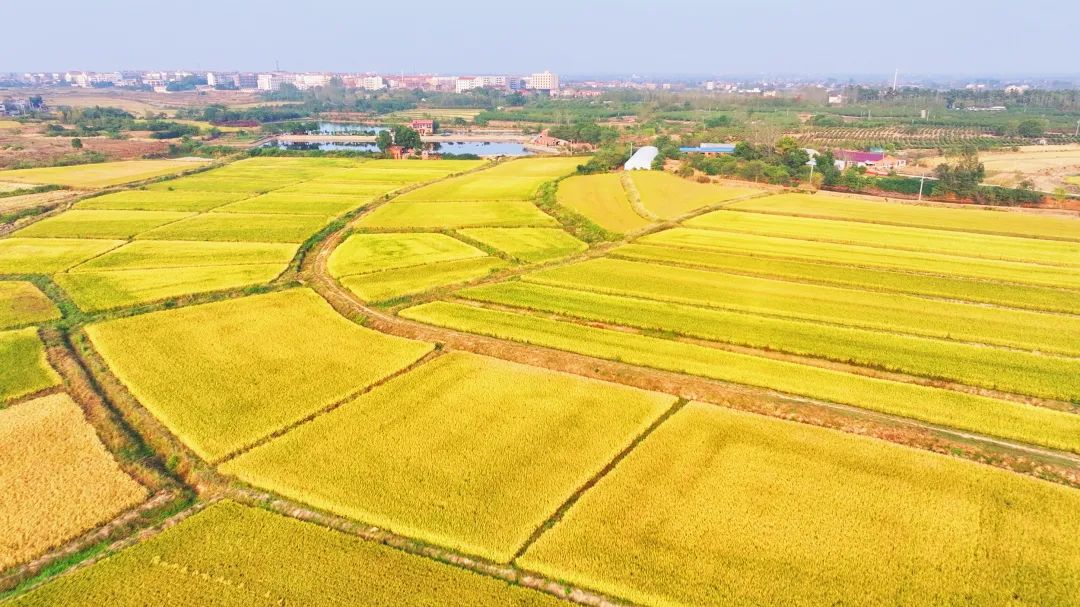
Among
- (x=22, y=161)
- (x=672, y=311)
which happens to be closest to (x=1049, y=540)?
(x=672, y=311)

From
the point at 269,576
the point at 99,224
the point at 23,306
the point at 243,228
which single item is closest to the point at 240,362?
the point at 269,576

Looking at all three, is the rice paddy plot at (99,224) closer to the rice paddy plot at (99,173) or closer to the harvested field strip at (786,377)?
the rice paddy plot at (99,173)

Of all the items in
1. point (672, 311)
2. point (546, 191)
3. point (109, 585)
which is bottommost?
point (109, 585)

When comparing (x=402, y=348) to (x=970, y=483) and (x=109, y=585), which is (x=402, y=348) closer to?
(x=109, y=585)

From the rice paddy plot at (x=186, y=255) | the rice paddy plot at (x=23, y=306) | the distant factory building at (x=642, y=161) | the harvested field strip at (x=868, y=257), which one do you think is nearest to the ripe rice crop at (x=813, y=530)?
the harvested field strip at (x=868, y=257)

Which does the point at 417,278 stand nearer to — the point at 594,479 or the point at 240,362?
the point at 240,362

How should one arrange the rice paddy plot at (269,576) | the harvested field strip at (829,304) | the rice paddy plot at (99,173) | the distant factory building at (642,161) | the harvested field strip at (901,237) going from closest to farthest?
the rice paddy plot at (269,576)
the harvested field strip at (829,304)
the harvested field strip at (901,237)
the rice paddy plot at (99,173)
the distant factory building at (642,161)
